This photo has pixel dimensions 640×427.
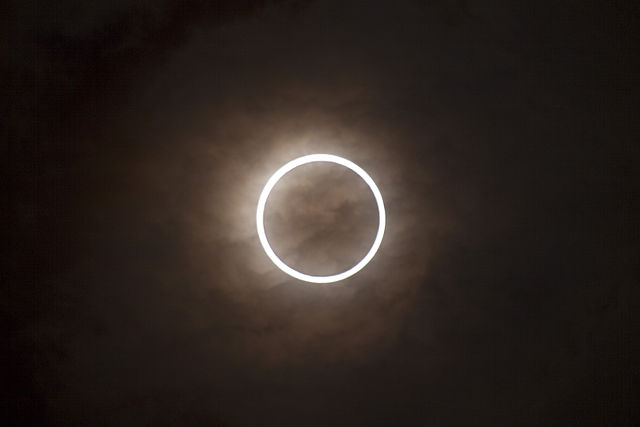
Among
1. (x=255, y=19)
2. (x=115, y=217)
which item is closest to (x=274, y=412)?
(x=115, y=217)

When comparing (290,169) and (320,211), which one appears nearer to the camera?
(290,169)

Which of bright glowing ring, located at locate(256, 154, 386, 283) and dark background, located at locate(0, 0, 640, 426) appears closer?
bright glowing ring, located at locate(256, 154, 386, 283)

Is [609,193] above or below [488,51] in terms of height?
below

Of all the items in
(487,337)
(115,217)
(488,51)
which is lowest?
(487,337)

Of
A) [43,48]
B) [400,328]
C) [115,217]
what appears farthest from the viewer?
[400,328]

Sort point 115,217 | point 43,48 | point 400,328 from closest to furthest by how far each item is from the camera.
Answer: point 43,48
point 115,217
point 400,328

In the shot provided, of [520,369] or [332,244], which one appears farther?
[520,369]

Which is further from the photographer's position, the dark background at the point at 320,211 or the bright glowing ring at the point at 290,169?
the dark background at the point at 320,211

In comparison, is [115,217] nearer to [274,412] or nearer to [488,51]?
[274,412]
